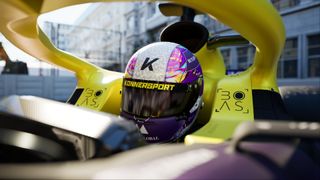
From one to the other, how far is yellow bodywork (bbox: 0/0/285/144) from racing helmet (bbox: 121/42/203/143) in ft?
0.36

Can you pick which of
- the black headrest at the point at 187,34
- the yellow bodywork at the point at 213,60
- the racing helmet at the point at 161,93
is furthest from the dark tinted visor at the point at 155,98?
the black headrest at the point at 187,34

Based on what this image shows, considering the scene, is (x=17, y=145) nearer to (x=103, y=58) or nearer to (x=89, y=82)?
(x=89, y=82)

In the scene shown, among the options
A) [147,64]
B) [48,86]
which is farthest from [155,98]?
[48,86]

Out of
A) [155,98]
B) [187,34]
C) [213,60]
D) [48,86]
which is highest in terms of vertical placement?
[187,34]

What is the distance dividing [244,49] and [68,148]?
14292 millimetres

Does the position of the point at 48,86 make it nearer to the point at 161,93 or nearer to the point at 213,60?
the point at 213,60

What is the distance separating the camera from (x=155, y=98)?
1.31 meters

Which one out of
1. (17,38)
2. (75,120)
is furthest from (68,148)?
(17,38)

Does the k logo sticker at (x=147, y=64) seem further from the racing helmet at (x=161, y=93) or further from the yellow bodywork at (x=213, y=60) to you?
the yellow bodywork at (x=213, y=60)

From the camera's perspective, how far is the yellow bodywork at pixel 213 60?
1.17 meters

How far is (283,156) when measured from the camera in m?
0.60

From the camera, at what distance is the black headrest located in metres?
2.09

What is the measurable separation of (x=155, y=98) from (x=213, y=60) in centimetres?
88

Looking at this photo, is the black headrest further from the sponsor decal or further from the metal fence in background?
the metal fence in background
